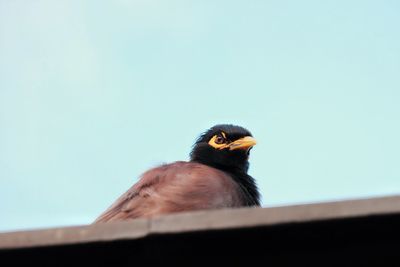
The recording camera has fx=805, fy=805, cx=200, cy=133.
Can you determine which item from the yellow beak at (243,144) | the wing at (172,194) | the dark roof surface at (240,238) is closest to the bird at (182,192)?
the wing at (172,194)

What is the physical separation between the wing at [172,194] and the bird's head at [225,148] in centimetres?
99

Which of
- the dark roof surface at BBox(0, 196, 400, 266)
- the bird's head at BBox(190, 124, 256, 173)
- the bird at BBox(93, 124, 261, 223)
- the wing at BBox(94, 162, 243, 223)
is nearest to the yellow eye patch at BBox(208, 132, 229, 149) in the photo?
the bird's head at BBox(190, 124, 256, 173)

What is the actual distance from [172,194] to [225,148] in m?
1.57

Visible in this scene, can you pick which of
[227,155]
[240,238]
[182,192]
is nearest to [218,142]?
[227,155]

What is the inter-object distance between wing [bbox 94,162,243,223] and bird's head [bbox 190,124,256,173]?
3.24 feet

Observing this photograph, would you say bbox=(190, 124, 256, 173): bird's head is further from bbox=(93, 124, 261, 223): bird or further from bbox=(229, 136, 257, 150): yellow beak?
bbox=(93, 124, 261, 223): bird

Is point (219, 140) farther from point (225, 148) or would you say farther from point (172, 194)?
point (172, 194)

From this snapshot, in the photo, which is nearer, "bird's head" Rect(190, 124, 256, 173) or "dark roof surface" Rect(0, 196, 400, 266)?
"dark roof surface" Rect(0, 196, 400, 266)

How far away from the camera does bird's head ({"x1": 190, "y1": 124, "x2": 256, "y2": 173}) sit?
6289mm

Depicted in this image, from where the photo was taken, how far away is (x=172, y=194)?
4.87 meters

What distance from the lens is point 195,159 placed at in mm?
6500

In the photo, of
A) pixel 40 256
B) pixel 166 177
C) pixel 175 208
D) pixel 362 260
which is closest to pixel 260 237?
pixel 362 260

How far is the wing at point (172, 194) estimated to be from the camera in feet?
15.7

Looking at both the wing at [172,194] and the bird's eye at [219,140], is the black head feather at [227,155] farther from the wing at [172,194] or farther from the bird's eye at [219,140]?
the wing at [172,194]
